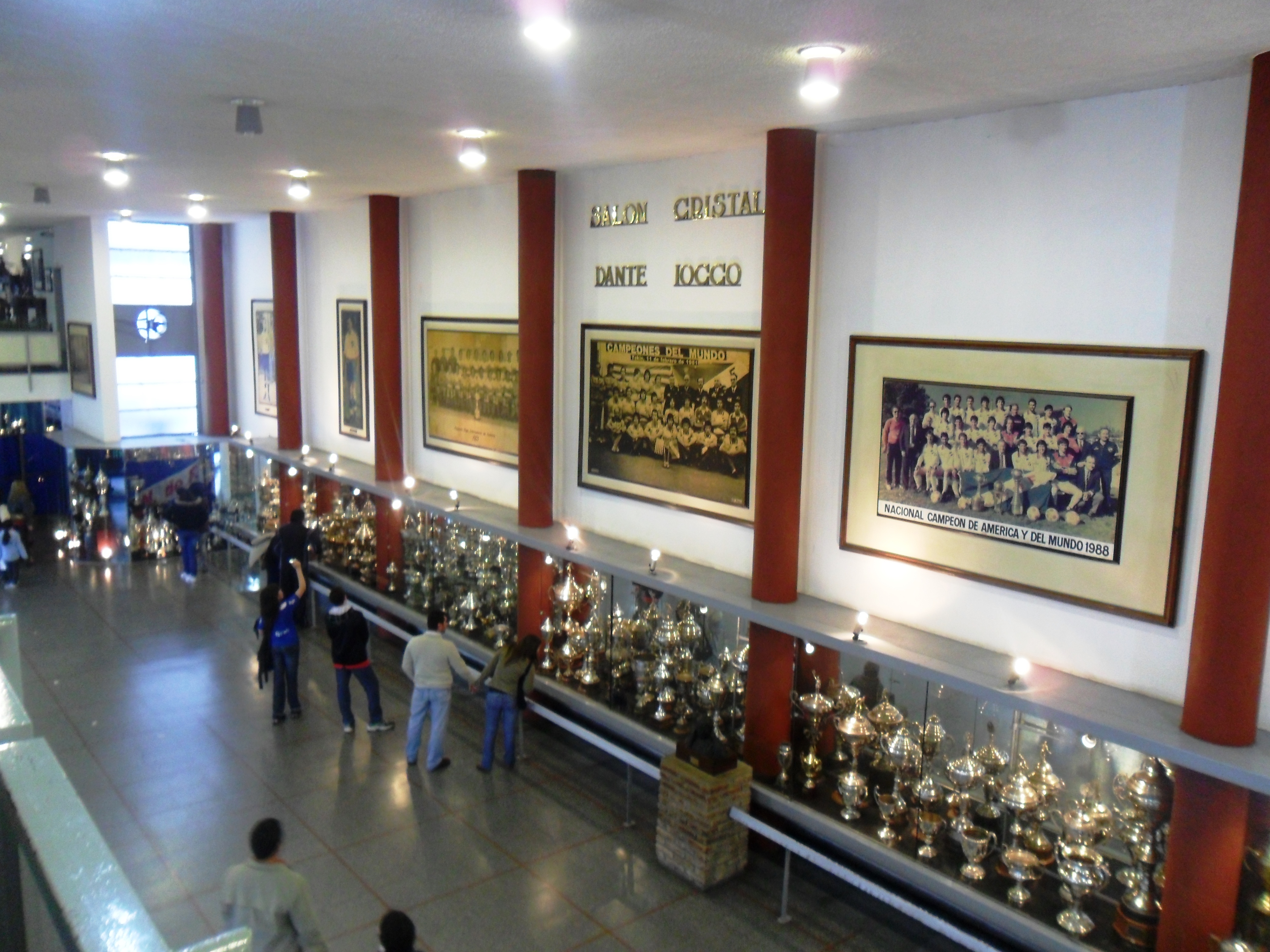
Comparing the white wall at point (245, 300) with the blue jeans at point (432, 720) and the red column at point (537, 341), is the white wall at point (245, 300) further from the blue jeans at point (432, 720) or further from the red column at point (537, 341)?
the blue jeans at point (432, 720)

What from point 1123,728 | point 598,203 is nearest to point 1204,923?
point 1123,728

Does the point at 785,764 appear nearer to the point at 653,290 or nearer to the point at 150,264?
the point at 653,290

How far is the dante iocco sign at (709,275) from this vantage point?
808 cm

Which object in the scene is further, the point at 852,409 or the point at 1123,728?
the point at 852,409

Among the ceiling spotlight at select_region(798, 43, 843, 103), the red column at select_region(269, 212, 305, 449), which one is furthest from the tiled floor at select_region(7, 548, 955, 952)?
the ceiling spotlight at select_region(798, 43, 843, 103)

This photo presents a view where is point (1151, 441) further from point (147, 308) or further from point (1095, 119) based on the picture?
point (147, 308)

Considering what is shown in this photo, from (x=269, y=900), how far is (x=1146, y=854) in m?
4.87

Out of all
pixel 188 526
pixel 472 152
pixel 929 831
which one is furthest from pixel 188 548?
pixel 929 831

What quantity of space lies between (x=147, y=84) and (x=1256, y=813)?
24.3ft

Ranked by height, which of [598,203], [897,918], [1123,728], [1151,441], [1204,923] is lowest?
[897,918]

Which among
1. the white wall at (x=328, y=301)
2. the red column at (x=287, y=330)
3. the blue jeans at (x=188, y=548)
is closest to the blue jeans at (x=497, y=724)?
the white wall at (x=328, y=301)

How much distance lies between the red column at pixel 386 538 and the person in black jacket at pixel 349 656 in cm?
282

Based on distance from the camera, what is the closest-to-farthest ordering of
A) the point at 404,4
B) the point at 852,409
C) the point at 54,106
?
the point at 404,4
the point at 54,106
the point at 852,409

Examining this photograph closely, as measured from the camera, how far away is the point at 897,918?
23.1 feet
